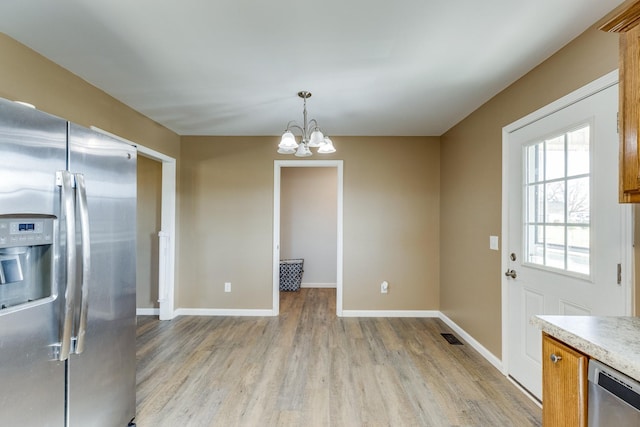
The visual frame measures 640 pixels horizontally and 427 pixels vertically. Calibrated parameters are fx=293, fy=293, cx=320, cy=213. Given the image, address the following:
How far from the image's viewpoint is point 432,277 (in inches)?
157

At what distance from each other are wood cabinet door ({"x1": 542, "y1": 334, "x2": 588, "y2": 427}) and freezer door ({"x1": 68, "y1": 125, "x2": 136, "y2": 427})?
2008 mm

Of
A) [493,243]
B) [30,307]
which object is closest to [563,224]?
[493,243]

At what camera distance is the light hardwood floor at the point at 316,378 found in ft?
6.44

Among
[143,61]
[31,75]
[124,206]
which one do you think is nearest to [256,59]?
[143,61]

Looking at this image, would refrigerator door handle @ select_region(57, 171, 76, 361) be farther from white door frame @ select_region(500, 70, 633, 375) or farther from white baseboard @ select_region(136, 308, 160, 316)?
white baseboard @ select_region(136, 308, 160, 316)

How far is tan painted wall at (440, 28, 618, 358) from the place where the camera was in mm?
1785

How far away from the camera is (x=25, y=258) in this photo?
47.4 inches

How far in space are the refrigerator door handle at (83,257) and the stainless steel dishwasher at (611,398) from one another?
2023 mm

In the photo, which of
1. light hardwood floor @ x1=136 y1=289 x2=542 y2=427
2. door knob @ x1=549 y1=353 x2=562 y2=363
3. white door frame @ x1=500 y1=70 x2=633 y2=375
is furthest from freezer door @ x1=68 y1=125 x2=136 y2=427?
white door frame @ x1=500 y1=70 x2=633 y2=375

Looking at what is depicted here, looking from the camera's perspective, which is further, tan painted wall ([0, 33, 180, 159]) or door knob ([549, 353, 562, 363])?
tan painted wall ([0, 33, 180, 159])

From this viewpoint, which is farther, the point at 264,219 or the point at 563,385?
the point at 264,219

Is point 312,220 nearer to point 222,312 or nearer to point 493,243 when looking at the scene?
point 222,312

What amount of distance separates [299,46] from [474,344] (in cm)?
314

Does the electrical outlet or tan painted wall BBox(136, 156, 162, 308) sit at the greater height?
tan painted wall BBox(136, 156, 162, 308)
